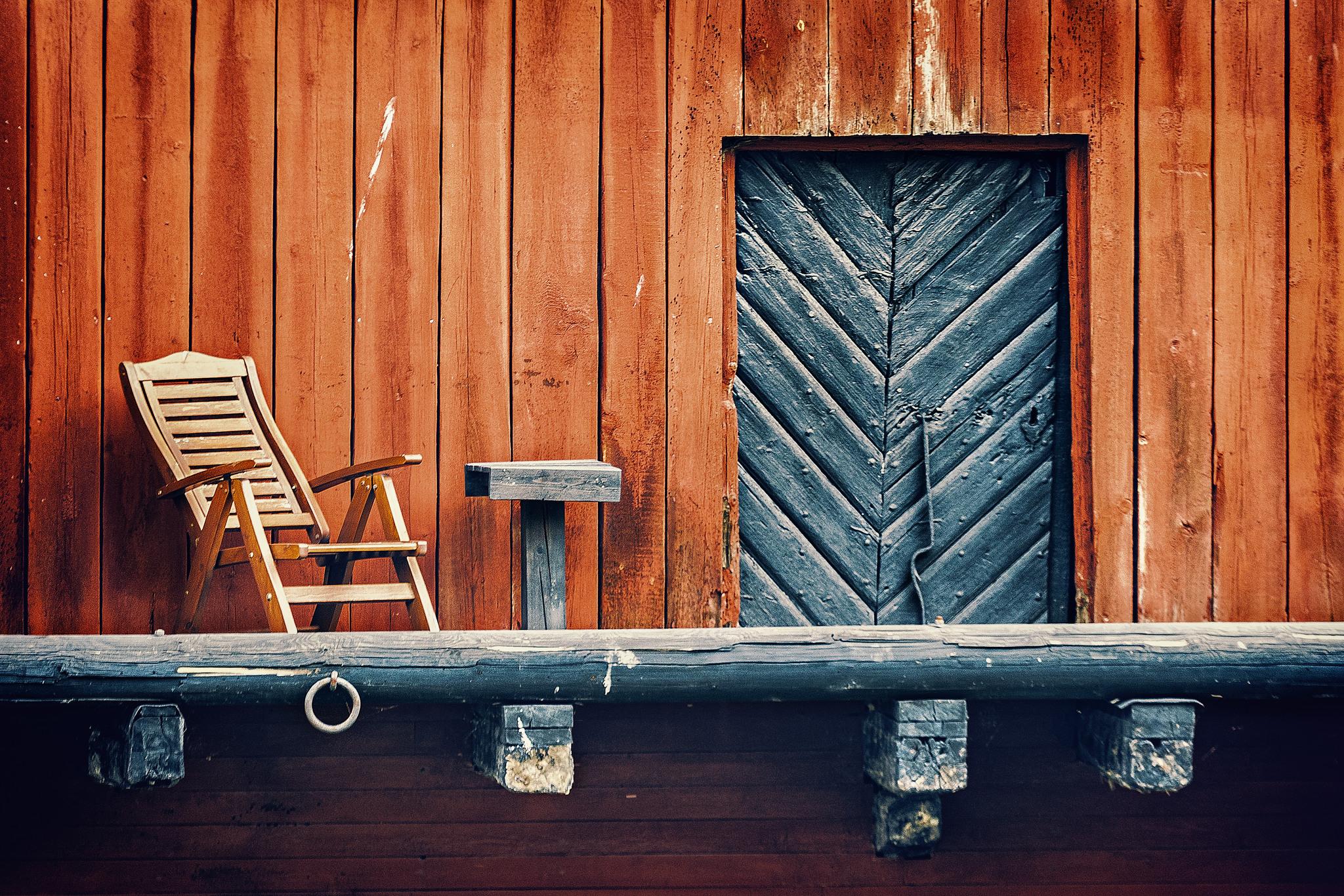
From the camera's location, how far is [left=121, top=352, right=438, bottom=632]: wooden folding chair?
9.90ft

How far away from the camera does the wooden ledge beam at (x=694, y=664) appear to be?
277cm

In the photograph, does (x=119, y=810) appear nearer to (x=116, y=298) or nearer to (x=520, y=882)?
(x=520, y=882)

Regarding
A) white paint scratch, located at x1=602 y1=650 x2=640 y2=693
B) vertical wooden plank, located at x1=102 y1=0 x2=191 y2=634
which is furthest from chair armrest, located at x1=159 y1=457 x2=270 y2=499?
white paint scratch, located at x1=602 y1=650 x2=640 y2=693

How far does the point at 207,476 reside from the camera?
3.03 metres

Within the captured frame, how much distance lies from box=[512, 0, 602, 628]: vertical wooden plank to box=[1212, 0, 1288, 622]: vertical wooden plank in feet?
7.26

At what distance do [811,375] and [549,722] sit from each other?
158 cm

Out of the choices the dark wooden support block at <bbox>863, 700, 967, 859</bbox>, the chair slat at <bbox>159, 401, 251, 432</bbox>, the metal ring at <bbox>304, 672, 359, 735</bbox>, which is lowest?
the dark wooden support block at <bbox>863, 700, 967, 859</bbox>

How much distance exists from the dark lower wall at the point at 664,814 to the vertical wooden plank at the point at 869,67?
2.05 metres

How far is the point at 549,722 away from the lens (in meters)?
2.89

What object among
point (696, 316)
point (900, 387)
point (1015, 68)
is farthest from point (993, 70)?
point (696, 316)

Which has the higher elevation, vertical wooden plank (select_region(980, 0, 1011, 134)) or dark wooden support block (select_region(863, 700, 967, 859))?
vertical wooden plank (select_region(980, 0, 1011, 134))

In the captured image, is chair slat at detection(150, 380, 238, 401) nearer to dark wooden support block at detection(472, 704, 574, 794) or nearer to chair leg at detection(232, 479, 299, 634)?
chair leg at detection(232, 479, 299, 634)

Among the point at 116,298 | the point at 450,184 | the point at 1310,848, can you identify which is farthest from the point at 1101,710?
the point at 116,298

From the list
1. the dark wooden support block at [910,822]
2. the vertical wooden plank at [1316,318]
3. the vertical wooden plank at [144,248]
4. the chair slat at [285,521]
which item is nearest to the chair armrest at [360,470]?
the chair slat at [285,521]
